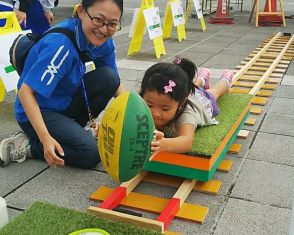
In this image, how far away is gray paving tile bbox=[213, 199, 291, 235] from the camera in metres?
2.58

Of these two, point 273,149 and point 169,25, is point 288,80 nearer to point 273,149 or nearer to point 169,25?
point 273,149

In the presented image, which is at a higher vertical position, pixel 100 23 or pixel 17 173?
pixel 100 23

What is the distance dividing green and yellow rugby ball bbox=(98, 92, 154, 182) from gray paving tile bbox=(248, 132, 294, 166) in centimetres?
149

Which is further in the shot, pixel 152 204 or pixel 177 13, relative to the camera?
pixel 177 13

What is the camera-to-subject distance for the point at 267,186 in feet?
10.3

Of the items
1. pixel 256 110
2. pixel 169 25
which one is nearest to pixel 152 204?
pixel 256 110

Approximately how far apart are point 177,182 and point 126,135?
0.96 metres

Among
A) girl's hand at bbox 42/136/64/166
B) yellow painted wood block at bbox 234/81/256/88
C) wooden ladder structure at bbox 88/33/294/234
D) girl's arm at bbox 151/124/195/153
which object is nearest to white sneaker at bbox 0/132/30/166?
girl's hand at bbox 42/136/64/166

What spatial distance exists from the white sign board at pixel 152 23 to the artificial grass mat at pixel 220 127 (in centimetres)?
349

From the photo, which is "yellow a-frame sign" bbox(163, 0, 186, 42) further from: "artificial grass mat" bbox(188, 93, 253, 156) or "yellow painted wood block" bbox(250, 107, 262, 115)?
"artificial grass mat" bbox(188, 93, 253, 156)

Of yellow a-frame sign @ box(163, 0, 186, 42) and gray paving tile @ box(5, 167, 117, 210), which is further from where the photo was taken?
yellow a-frame sign @ box(163, 0, 186, 42)

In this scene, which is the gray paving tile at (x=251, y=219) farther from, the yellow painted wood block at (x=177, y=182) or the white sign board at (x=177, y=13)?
the white sign board at (x=177, y=13)

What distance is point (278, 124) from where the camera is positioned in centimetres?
439

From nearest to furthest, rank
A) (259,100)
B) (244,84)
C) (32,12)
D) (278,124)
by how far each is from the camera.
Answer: (278,124), (259,100), (32,12), (244,84)
